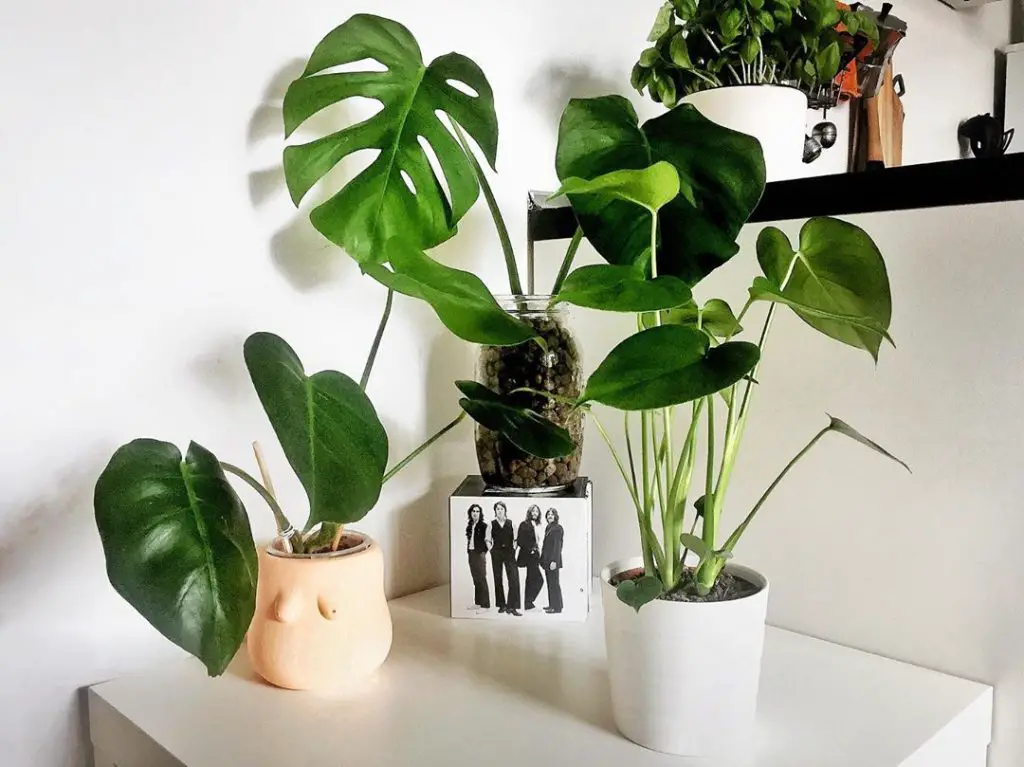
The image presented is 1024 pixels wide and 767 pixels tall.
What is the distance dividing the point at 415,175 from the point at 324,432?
12.6 inches

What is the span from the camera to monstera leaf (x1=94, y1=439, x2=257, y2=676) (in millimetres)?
544

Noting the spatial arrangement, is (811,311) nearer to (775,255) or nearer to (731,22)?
(775,255)

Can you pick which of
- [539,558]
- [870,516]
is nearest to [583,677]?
[539,558]

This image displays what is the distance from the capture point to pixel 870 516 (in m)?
0.82

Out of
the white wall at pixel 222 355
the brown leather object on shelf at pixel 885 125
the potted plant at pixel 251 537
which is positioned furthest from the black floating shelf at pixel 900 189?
the brown leather object on shelf at pixel 885 125

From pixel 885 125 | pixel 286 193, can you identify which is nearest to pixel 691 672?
pixel 286 193

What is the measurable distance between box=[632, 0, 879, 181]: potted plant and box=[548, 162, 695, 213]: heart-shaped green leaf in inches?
18.8

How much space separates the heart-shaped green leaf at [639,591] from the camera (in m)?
0.59

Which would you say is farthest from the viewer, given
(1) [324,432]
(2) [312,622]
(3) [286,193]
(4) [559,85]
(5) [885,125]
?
(5) [885,125]

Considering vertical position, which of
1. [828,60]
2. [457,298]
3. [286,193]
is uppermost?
[828,60]

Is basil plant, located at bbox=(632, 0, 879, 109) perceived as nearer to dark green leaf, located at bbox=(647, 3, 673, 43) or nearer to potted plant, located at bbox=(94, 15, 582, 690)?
dark green leaf, located at bbox=(647, 3, 673, 43)

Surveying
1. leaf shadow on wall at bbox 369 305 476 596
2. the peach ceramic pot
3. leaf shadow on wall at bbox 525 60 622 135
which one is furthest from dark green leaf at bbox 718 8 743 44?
the peach ceramic pot

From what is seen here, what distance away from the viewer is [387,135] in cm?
82

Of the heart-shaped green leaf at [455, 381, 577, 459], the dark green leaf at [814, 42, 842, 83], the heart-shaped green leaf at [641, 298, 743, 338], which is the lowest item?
the heart-shaped green leaf at [455, 381, 577, 459]
